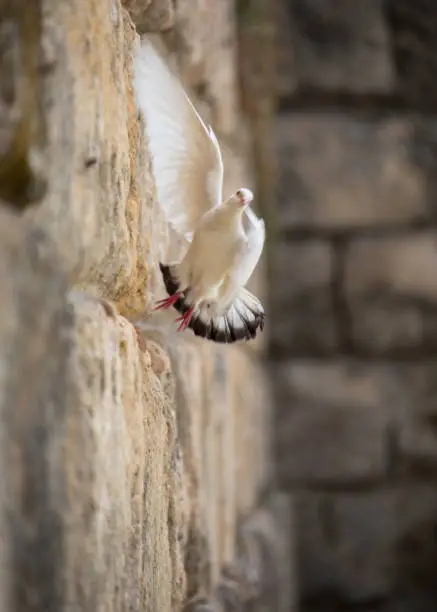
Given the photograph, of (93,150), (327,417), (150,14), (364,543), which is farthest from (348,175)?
(93,150)

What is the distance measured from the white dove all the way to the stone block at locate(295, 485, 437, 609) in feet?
3.92

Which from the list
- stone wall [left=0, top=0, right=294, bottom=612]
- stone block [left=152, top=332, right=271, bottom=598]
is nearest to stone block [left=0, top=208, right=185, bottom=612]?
stone wall [left=0, top=0, right=294, bottom=612]

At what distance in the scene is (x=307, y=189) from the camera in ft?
6.07

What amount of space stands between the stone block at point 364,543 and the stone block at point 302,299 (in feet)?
1.08

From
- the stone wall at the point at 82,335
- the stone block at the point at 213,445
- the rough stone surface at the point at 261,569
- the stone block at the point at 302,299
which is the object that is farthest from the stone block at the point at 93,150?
the stone block at the point at 302,299

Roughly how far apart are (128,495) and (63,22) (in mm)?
299

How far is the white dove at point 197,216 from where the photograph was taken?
26.1 inches

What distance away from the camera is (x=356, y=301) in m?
1.85

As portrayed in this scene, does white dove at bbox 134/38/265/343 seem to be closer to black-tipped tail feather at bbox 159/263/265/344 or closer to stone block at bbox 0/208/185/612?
black-tipped tail feather at bbox 159/263/265/344

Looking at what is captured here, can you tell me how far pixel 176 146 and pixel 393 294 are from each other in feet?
3.98

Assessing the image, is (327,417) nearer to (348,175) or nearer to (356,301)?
(356,301)

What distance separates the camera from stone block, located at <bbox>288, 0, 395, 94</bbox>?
1836 millimetres

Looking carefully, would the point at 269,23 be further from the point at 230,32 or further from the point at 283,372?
the point at 283,372

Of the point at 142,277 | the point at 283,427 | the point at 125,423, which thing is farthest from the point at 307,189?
the point at 125,423
